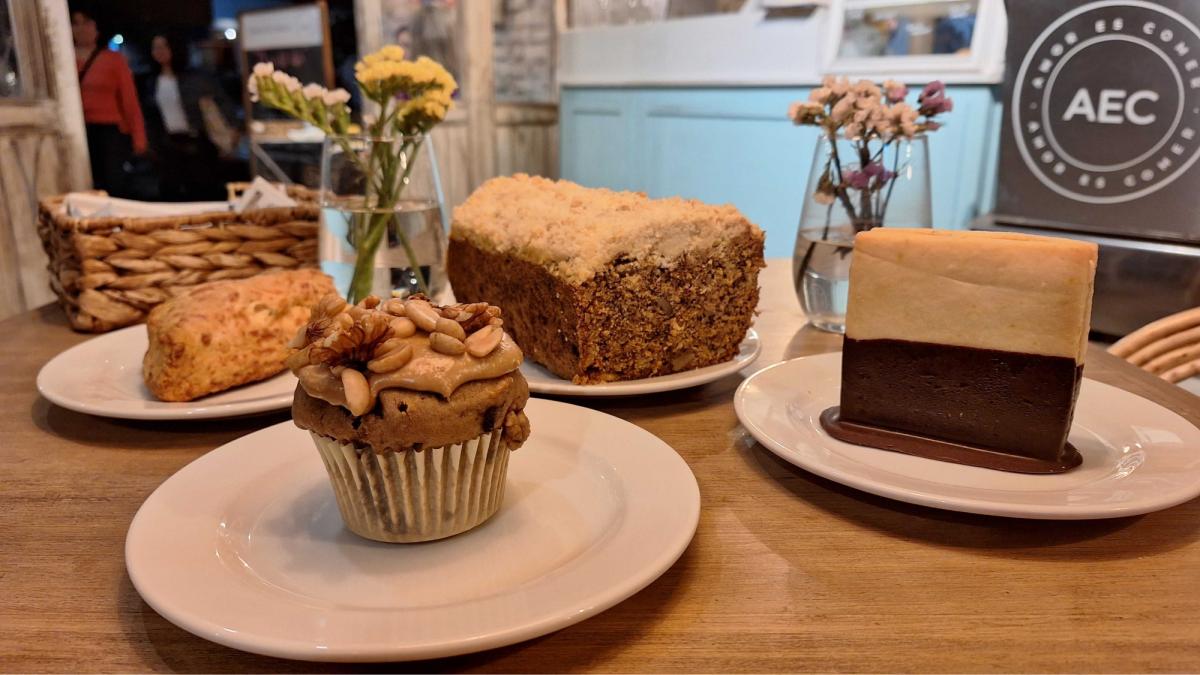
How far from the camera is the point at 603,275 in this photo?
111cm

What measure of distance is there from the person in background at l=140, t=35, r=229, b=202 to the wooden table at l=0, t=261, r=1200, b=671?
3261 mm

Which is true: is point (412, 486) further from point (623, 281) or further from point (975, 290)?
point (975, 290)

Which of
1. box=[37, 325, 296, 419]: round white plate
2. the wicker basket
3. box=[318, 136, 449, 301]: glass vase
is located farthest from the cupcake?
the wicker basket

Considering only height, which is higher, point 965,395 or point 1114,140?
point 1114,140

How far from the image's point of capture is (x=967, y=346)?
0.89m

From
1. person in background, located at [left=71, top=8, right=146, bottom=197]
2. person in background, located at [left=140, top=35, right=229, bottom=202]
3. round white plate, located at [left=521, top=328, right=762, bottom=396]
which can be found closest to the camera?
round white plate, located at [left=521, top=328, right=762, bottom=396]

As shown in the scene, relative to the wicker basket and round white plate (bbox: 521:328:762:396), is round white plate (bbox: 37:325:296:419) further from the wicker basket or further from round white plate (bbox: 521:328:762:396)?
round white plate (bbox: 521:328:762:396)

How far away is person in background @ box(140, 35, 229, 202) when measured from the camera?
3785 millimetres

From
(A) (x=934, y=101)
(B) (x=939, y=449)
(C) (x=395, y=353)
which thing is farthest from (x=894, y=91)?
(C) (x=395, y=353)

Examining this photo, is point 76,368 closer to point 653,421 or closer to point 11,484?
point 11,484

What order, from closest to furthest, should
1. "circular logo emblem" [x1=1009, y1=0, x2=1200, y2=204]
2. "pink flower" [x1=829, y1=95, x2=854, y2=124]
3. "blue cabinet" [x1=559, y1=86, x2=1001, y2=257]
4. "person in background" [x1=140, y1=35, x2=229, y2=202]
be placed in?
"pink flower" [x1=829, y1=95, x2=854, y2=124] → "circular logo emblem" [x1=1009, y1=0, x2=1200, y2=204] → "blue cabinet" [x1=559, y1=86, x2=1001, y2=257] → "person in background" [x1=140, y1=35, x2=229, y2=202]

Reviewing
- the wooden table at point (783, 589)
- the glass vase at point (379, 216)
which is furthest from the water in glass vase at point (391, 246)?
the wooden table at point (783, 589)

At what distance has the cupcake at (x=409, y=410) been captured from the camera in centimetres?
72

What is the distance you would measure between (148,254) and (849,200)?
1257 mm
